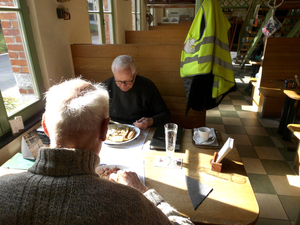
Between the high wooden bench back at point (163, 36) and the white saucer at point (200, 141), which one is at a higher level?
the high wooden bench back at point (163, 36)

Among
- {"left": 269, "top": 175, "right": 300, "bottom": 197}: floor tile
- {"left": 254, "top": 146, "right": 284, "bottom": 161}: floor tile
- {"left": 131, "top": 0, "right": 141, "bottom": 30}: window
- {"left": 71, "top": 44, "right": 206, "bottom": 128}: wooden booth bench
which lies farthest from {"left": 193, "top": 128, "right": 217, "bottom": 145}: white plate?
{"left": 131, "top": 0, "right": 141, "bottom": 30}: window

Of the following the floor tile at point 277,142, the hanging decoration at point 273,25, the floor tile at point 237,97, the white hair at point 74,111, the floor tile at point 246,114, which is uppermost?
the hanging decoration at point 273,25

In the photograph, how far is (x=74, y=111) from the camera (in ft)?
2.06

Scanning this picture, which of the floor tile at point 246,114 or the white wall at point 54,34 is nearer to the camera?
the white wall at point 54,34

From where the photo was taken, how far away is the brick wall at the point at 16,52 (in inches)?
60.6

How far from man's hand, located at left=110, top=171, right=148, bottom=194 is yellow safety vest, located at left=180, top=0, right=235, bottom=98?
46.2 inches

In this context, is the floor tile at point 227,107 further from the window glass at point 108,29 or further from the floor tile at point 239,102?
the window glass at point 108,29

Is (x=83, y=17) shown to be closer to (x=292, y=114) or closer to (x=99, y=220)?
(x=99, y=220)

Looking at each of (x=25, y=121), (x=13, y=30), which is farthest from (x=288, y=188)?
(x=13, y=30)

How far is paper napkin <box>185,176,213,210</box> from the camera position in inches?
35.4

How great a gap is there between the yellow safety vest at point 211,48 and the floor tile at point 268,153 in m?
1.26

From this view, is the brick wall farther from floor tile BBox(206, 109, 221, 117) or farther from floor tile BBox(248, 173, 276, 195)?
floor tile BBox(206, 109, 221, 117)

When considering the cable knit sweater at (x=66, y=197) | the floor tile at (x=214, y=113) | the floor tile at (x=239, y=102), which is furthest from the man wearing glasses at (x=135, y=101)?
the floor tile at (x=239, y=102)

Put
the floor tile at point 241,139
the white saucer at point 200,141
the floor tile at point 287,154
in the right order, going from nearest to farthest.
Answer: the white saucer at point 200,141
the floor tile at point 287,154
the floor tile at point 241,139
